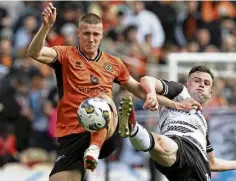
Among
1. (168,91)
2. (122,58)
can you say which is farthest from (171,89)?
(122,58)

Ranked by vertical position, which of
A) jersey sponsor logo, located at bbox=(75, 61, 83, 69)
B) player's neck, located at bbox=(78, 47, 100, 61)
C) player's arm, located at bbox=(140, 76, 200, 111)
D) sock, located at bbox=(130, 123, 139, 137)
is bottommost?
sock, located at bbox=(130, 123, 139, 137)

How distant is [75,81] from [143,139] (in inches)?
41.8

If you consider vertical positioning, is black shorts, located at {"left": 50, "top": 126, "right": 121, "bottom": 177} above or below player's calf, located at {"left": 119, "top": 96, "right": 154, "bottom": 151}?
below

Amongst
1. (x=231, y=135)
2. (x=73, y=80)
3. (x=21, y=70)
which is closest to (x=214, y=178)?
(x=231, y=135)

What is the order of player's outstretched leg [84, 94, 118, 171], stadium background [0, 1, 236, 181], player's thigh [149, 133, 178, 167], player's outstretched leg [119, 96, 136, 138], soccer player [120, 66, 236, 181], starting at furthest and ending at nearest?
1. stadium background [0, 1, 236, 181]
2. soccer player [120, 66, 236, 181]
3. player's thigh [149, 133, 178, 167]
4. player's outstretched leg [84, 94, 118, 171]
5. player's outstretched leg [119, 96, 136, 138]

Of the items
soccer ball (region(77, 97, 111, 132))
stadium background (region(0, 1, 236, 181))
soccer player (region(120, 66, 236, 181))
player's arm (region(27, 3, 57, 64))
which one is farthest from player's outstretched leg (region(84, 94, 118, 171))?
stadium background (region(0, 1, 236, 181))

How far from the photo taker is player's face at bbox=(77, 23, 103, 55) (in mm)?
9219

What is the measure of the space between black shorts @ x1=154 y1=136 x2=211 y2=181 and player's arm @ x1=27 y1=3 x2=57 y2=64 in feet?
4.72

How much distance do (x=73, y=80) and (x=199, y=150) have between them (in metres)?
1.43

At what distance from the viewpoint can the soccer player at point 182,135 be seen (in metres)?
8.98

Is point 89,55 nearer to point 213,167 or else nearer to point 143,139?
point 143,139

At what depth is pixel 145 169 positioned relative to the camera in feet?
49.5

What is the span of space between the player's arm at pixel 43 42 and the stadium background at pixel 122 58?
18.6ft

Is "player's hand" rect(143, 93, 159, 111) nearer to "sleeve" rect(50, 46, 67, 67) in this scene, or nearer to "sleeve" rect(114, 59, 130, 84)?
"sleeve" rect(114, 59, 130, 84)
